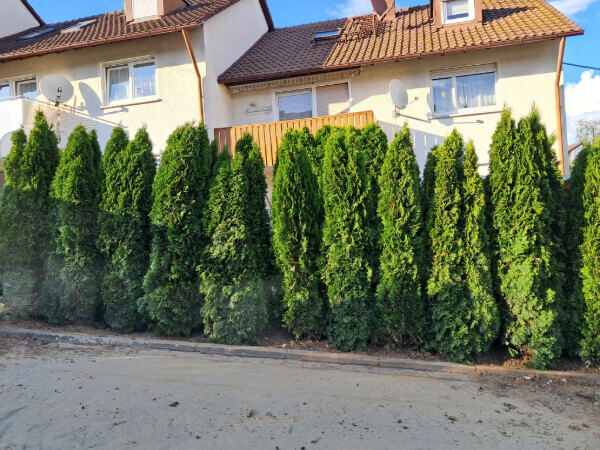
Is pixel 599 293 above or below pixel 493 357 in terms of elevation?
above

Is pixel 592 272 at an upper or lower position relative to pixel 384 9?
lower

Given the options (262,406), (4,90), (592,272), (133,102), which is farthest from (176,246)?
(4,90)

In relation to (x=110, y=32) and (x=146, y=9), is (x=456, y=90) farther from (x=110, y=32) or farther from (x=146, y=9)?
(x=110, y=32)

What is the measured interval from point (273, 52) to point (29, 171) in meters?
9.85

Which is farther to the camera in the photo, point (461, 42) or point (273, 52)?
point (273, 52)

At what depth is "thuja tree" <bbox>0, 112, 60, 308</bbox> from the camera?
6172 mm

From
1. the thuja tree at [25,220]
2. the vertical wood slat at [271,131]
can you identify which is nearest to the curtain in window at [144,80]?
the vertical wood slat at [271,131]

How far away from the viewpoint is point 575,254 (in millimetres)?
5164

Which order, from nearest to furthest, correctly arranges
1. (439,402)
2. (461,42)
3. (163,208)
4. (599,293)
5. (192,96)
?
(439,402), (599,293), (163,208), (461,42), (192,96)

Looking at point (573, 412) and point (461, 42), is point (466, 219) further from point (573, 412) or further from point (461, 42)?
point (461, 42)

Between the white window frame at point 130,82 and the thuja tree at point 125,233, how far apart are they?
21.3 ft

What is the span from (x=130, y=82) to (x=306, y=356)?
416 inches

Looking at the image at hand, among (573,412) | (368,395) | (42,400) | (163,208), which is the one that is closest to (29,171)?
(163,208)

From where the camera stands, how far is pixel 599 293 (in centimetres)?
493
